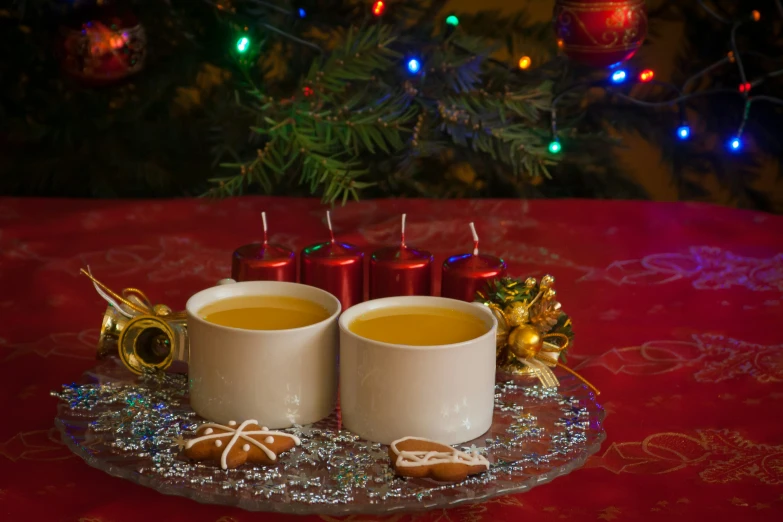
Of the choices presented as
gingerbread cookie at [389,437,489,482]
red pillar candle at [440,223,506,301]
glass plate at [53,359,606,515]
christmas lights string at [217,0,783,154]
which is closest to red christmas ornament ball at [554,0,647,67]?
christmas lights string at [217,0,783,154]

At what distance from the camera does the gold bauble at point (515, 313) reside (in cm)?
80

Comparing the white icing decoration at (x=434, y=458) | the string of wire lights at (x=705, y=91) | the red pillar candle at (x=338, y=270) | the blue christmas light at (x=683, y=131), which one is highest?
the string of wire lights at (x=705, y=91)

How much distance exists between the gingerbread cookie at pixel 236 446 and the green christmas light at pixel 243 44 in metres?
0.84

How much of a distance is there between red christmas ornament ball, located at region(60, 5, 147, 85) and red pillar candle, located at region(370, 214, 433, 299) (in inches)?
25.8

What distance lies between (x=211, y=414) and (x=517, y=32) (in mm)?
1059

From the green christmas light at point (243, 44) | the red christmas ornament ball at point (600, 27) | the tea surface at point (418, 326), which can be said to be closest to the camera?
the tea surface at point (418, 326)

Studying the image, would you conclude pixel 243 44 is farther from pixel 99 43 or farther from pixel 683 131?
pixel 683 131

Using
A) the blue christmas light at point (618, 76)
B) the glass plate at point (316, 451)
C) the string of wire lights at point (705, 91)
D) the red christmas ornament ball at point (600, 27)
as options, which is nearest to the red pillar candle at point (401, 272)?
the glass plate at point (316, 451)

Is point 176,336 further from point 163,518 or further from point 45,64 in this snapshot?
point 45,64

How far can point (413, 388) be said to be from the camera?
2.20ft

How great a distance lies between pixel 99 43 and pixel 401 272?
692 mm

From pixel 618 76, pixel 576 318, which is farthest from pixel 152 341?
pixel 618 76

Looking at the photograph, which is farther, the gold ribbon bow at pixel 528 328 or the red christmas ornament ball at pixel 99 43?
the red christmas ornament ball at pixel 99 43

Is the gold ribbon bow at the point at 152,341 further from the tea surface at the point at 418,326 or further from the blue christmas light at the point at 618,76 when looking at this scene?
the blue christmas light at the point at 618,76
